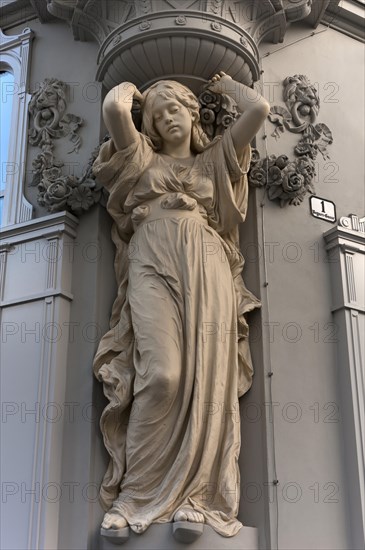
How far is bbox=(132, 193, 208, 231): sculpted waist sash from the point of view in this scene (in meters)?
4.63

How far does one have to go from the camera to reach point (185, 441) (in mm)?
4172

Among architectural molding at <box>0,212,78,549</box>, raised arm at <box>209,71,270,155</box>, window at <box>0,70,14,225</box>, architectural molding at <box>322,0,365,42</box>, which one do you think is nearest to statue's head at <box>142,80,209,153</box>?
raised arm at <box>209,71,270,155</box>

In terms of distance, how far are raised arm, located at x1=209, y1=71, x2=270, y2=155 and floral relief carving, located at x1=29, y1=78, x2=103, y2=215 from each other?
91 centimetres

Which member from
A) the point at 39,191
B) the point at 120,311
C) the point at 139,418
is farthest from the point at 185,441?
the point at 39,191

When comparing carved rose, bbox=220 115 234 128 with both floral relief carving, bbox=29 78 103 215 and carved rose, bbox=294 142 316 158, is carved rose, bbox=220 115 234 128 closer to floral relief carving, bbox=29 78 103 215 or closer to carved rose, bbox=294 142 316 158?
carved rose, bbox=294 142 316 158

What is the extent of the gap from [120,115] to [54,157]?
90 cm

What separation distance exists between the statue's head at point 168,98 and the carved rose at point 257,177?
0.36 m

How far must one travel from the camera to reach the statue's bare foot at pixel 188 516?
156 inches

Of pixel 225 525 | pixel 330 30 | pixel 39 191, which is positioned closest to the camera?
pixel 225 525

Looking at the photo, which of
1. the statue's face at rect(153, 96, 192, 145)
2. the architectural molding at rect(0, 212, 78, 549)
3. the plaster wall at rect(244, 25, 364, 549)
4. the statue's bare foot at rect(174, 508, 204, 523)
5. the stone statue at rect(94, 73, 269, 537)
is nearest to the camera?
the statue's bare foot at rect(174, 508, 204, 523)

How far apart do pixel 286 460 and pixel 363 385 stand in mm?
655

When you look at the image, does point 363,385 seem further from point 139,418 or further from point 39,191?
point 39,191

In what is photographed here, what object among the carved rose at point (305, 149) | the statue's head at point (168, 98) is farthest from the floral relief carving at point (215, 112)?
the carved rose at point (305, 149)

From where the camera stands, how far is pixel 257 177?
200 inches
